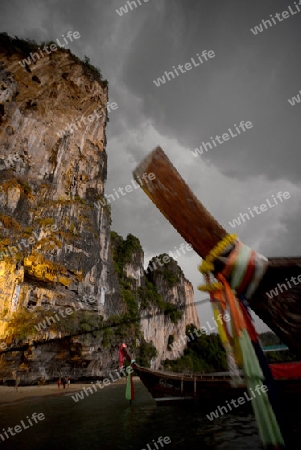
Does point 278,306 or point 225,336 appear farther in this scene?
point 225,336

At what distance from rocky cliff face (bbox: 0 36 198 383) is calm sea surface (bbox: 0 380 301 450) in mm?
6218

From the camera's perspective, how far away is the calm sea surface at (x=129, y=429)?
232 inches

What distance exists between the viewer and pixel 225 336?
5.17 ft

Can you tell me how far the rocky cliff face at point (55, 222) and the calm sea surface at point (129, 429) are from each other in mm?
6218

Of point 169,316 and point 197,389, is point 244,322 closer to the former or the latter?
point 197,389

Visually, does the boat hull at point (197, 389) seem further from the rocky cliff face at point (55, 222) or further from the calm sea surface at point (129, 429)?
the rocky cliff face at point (55, 222)

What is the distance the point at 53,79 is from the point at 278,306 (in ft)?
113

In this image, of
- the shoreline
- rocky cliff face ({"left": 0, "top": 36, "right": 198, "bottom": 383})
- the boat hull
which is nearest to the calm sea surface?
the boat hull

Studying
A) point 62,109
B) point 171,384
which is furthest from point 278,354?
point 62,109

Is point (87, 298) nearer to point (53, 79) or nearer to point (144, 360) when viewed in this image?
point (144, 360)

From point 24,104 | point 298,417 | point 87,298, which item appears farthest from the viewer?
point 24,104

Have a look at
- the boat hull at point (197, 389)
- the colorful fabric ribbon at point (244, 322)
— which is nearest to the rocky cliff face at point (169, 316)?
the boat hull at point (197, 389)

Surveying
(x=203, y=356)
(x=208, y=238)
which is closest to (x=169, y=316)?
(x=203, y=356)

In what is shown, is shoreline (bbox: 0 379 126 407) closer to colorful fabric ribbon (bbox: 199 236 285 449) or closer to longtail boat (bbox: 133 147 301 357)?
colorful fabric ribbon (bbox: 199 236 285 449)
